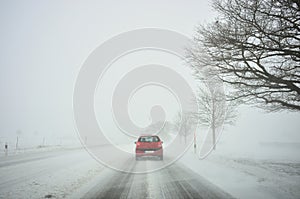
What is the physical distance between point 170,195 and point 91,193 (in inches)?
85.2

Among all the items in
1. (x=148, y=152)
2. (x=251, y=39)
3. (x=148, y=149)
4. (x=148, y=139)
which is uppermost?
(x=251, y=39)

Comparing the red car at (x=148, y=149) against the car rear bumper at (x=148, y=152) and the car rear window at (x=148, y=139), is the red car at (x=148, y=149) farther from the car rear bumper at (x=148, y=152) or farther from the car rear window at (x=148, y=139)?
the car rear window at (x=148, y=139)

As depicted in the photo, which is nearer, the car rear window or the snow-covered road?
the snow-covered road

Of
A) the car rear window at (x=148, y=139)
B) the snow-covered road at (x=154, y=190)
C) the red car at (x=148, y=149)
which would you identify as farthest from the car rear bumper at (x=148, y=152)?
the snow-covered road at (x=154, y=190)

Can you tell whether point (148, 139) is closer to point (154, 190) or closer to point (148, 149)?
point (148, 149)

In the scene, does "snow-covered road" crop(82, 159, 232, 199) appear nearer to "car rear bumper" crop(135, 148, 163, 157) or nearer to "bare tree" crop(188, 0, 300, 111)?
"bare tree" crop(188, 0, 300, 111)

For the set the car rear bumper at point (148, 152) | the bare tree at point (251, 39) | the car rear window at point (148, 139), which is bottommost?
the car rear bumper at point (148, 152)

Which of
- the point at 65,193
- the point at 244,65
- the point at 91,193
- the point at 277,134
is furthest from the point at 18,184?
the point at 277,134

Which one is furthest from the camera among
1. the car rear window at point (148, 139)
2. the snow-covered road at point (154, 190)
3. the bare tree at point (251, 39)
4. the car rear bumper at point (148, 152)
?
the car rear window at point (148, 139)

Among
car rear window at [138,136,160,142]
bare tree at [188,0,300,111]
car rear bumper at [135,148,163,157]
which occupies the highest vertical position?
bare tree at [188,0,300,111]

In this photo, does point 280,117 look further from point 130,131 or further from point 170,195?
point 170,195

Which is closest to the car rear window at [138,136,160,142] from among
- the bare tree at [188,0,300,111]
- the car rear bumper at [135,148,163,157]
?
the car rear bumper at [135,148,163,157]

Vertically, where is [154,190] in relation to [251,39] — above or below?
below

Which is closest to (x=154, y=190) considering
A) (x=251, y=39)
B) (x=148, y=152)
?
(x=251, y=39)
